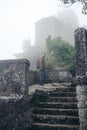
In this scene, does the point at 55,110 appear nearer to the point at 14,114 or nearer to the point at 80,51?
the point at 14,114

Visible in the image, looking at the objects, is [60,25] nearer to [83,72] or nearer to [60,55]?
[60,55]

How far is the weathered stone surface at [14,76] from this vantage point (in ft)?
26.6

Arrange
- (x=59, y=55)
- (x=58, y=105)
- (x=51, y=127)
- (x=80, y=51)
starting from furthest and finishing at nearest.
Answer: (x=59, y=55) < (x=58, y=105) < (x=51, y=127) < (x=80, y=51)

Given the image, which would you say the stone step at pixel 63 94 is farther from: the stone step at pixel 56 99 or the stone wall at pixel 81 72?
the stone wall at pixel 81 72

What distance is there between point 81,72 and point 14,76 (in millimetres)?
2804

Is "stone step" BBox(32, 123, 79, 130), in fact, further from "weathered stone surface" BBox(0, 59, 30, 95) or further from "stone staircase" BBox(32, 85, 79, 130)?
"weathered stone surface" BBox(0, 59, 30, 95)

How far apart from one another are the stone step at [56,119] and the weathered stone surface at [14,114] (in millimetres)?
509

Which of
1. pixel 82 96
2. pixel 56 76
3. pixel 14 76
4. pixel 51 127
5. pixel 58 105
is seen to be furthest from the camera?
pixel 56 76

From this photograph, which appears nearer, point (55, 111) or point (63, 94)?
point (55, 111)

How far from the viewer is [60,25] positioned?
50.3m

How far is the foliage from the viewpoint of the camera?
1920 centimetres

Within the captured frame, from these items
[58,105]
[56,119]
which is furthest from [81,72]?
[58,105]

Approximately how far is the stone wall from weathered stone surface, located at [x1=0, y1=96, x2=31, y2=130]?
1.96 meters

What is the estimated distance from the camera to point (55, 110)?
8523 mm
